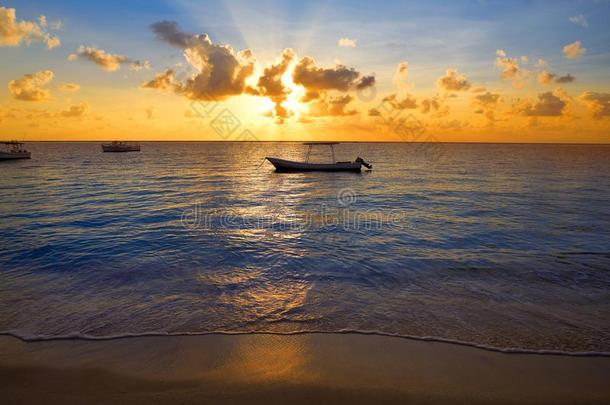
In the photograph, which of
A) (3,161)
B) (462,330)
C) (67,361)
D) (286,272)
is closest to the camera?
(67,361)

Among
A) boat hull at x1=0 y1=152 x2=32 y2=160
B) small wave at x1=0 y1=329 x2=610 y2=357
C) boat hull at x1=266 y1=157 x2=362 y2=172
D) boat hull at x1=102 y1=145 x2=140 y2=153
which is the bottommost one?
small wave at x1=0 y1=329 x2=610 y2=357

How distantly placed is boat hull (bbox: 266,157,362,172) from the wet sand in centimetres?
5042

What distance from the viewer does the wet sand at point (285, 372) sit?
5324mm

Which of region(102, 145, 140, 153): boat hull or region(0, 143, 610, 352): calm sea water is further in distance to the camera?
region(102, 145, 140, 153): boat hull

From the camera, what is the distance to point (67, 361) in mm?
6297

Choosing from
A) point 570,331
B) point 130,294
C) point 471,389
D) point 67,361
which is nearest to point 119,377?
point 67,361

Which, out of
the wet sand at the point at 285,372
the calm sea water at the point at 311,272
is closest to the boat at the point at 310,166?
the calm sea water at the point at 311,272

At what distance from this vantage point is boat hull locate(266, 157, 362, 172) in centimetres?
5700

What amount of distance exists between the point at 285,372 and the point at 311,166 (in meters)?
51.7

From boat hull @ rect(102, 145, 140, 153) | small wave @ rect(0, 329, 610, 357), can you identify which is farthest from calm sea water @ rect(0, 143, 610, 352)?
boat hull @ rect(102, 145, 140, 153)

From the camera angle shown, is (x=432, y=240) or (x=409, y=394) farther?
(x=432, y=240)

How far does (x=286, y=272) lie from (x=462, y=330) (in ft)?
19.6

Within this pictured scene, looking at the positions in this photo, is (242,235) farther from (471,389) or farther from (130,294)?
(471,389)

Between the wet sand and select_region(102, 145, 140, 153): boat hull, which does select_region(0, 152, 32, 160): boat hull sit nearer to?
select_region(102, 145, 140, 153): boat hull
